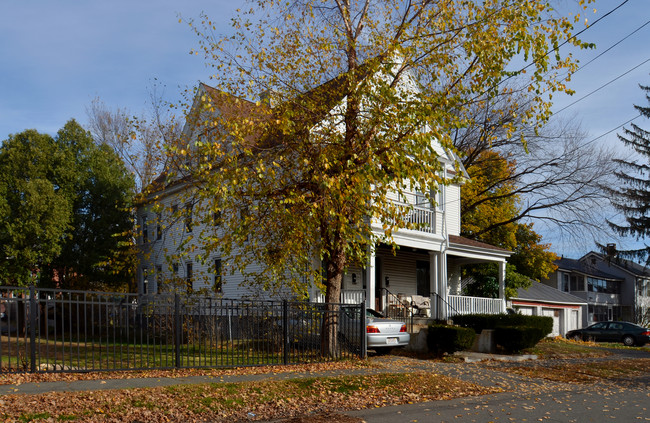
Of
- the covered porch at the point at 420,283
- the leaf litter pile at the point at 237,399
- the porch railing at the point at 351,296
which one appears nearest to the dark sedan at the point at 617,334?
the covered porch at the point at 420,283

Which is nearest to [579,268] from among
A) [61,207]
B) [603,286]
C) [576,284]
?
[576,284]

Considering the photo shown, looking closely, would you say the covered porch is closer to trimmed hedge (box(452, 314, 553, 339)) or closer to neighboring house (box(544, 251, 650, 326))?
trimmed hedge (box(452, 314, 553, 339))

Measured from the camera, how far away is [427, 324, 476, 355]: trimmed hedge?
18.5 meters

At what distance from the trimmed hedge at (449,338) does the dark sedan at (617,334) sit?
1912 cm

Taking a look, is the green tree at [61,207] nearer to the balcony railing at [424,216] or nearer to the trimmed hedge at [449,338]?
the balcony railing at [424,216]

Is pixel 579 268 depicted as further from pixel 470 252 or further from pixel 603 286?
pixel 470 252

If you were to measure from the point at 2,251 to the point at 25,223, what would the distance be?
142cm

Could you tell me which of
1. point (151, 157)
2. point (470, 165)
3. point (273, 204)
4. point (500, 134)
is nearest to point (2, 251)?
point (151, 157)

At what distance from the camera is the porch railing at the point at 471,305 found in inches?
910

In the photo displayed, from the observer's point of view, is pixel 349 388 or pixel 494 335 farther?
pixel 494 335

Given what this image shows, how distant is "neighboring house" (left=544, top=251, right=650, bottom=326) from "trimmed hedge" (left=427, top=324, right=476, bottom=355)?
36.6 m

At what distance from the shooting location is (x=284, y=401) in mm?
9938

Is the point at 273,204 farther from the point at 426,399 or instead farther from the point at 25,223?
the point at 25,223

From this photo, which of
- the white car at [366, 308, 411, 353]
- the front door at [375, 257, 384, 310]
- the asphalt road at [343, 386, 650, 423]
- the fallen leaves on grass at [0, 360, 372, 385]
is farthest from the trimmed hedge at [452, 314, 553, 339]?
the asphalt road at [343, 386, 650, 423]
